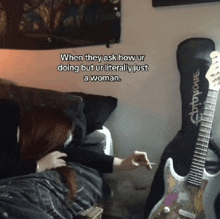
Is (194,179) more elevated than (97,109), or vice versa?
(97,109)

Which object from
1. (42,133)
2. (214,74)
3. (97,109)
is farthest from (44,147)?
(214,74)

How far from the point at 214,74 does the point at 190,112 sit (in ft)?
0.59

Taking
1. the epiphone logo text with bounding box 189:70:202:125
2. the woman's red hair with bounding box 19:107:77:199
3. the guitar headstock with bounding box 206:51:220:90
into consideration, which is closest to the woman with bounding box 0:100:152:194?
the woman's red hair with bounding box 19:107:77:199

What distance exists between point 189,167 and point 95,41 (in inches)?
31.3

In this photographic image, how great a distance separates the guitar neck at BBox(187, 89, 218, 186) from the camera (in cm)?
98

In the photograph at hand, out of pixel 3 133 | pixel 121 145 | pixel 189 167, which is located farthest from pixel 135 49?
pixel 3 133

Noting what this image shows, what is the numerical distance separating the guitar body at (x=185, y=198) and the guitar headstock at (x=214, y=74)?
341 millimetres

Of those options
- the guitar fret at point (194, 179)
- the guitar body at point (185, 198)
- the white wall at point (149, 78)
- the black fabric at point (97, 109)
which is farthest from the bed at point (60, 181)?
the guitar fret at point (194, 179)

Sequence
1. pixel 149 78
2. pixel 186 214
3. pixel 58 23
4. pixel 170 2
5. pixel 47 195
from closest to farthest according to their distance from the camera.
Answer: pixel 47 195 < pixel 186 214 < pixel 170 2 < pixel 149 78 < pixel 58 23

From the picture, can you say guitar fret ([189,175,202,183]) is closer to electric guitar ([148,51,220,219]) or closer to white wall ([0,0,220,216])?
electric guitar ([148,51,220,219])

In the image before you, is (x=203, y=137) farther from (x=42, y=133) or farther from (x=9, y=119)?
(x=9, y=119)

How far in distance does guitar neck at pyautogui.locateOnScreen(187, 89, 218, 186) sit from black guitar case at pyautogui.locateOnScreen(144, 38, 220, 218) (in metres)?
0.03

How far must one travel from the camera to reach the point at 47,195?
818 millimetres

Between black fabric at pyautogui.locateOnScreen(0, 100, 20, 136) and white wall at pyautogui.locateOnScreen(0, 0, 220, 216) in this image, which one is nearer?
black fabric at pyautogui.locateOnScreen(0, 100, 20, 136)
